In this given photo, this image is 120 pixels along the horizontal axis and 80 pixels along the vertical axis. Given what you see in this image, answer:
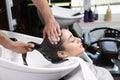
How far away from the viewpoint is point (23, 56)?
123 centimetres

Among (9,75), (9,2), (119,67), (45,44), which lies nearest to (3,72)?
(9,75)

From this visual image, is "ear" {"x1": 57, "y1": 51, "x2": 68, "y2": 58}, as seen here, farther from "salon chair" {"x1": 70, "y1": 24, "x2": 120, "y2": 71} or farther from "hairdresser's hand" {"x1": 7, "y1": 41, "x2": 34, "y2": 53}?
"salon chair" {"x1": 70, "y1": 24, "x2": 120, "y2": 71}

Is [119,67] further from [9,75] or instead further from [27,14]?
[9,75]

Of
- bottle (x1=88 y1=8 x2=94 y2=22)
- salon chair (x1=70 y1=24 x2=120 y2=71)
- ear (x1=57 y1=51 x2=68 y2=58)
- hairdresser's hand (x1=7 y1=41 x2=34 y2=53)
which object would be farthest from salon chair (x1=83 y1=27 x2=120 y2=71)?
hairdresser's hand (x1=7 y1=41 x2=34 y2=53)

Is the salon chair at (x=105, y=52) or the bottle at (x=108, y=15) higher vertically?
the bottle at (x=108, y=15)

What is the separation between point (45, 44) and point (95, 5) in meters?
2.07

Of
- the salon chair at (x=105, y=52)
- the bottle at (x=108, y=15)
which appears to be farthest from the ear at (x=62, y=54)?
the bottle at (x=108, y=15)

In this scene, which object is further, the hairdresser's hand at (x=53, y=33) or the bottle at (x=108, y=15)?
the bottle at (x=108, y=15)

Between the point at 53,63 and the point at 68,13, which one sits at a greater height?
the point at 68,13

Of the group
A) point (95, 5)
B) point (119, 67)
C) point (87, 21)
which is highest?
point (95, 5)

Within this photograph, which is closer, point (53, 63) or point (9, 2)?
point (53, 63)

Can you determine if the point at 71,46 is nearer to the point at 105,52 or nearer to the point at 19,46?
the point at 19,46

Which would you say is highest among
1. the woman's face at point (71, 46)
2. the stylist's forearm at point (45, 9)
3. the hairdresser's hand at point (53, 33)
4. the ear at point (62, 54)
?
the stylist's forearm at point (45, 9)

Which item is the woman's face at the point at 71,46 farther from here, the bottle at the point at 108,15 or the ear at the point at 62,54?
the bottle at the point at 108,15
